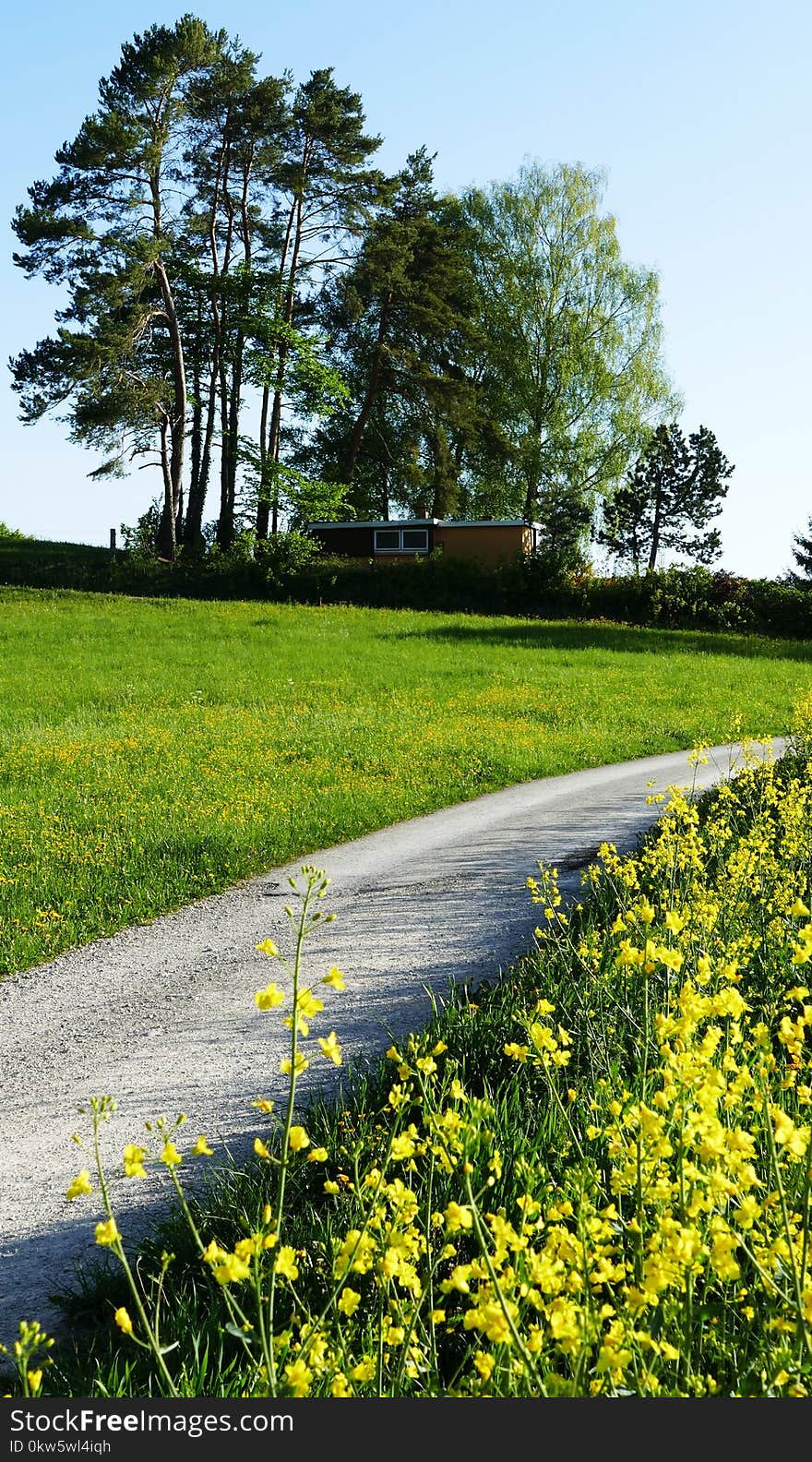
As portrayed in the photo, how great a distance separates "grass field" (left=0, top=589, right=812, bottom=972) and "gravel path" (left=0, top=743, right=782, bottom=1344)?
22.7 inches

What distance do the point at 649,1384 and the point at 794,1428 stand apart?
33 cm

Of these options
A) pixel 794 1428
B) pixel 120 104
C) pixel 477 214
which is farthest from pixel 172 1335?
pixel 477 214

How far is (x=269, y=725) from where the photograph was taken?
15.0 meters

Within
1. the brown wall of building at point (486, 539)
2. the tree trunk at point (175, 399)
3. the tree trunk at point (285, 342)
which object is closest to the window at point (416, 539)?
the brown wall of building at point (486, 539)

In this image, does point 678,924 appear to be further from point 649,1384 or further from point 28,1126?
point 28,1126

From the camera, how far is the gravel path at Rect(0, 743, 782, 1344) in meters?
4.38

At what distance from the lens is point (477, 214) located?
47312mm

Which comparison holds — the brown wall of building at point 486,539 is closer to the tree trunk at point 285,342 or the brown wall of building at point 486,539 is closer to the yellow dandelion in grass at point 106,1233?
the tree trunk at point 285,342

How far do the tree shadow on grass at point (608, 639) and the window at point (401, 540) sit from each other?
42.0 ft

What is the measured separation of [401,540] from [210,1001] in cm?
3913

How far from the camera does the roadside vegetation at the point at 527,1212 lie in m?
2.15

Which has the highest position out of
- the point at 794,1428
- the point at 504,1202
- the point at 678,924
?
the point at 678,924

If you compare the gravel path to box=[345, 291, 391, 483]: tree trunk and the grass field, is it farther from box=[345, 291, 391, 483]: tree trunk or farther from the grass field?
box=[345, 291, 391, 483]: tree trunk

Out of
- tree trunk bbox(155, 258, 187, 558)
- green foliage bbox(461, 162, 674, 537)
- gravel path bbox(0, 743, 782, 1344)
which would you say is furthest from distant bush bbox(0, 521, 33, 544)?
gravel path bbox(0, 743, 782, 1344)
